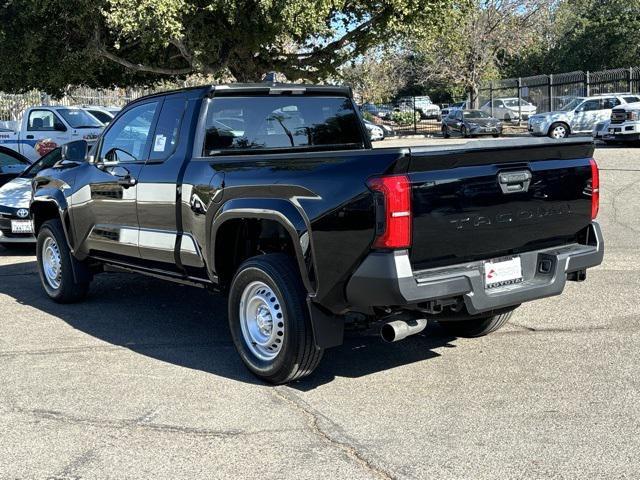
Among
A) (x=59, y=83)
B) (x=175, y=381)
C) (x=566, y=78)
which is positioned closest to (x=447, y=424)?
(x=175, y=381)

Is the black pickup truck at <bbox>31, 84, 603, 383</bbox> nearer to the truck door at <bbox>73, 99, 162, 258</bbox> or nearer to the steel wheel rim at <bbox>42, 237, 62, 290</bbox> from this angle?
the truck door at <bbox>73, 99, 162, 258</bbox>

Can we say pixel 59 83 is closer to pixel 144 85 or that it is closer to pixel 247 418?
pixel 144 85

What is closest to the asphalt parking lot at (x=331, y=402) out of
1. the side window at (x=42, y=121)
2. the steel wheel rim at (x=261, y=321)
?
the steel wheel rim at (x=261, y=321)

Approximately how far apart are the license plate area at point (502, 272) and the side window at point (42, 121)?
52.0 ft

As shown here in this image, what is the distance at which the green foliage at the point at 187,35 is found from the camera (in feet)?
57.7

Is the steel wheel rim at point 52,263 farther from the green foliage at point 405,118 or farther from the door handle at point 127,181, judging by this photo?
the green foliage at point 405,118

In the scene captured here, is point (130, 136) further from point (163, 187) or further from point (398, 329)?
point (398, 329)

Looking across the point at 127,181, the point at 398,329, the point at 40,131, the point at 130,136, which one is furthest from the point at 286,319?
the point at 40,131

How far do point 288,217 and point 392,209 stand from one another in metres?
0.77

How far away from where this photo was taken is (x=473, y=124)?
35.5m

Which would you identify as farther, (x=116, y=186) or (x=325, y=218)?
(x=116, y=186)

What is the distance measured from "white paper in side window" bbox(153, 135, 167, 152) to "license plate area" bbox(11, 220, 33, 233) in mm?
4870

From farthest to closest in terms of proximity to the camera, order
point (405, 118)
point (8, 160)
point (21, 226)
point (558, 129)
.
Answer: point (405, 118), point (558, 129), point (8, 160), point (21, 226)

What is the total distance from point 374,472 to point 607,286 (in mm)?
4738
